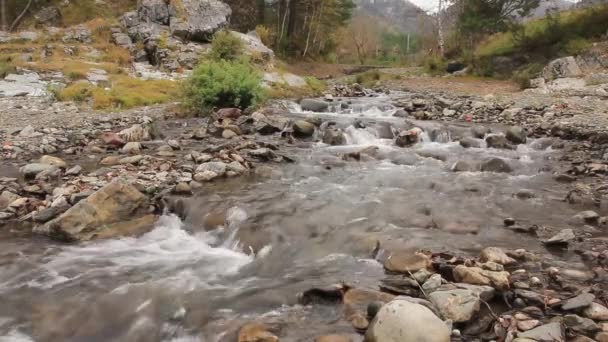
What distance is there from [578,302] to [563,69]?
70.8 ft

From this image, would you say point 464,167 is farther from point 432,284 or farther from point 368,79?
point 368,79

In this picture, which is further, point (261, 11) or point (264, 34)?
point (261, 11)

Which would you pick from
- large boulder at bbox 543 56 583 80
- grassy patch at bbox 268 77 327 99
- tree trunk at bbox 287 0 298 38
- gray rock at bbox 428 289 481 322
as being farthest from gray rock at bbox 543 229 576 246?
tree trunk at bbox 287 0 298 38

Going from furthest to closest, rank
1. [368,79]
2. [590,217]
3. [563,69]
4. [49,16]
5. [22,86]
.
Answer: [49,16] → [368,79] → [563,69] → [22,86] → [590,217]

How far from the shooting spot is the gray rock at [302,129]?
14216mm

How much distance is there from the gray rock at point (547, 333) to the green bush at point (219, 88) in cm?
1352

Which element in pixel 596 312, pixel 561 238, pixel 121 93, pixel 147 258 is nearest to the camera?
pixel 596 312

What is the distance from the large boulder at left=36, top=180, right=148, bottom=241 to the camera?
23.7 feet

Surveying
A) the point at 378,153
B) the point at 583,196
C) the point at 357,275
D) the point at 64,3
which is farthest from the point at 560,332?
the point at 64,3

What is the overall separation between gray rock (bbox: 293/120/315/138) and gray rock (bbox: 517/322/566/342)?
1044 centimetres

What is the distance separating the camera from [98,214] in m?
7.62

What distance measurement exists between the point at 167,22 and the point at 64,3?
10724mm

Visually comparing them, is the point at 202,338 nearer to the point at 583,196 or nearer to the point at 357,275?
the point at 357,275

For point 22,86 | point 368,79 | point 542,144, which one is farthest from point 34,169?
point 368,79
